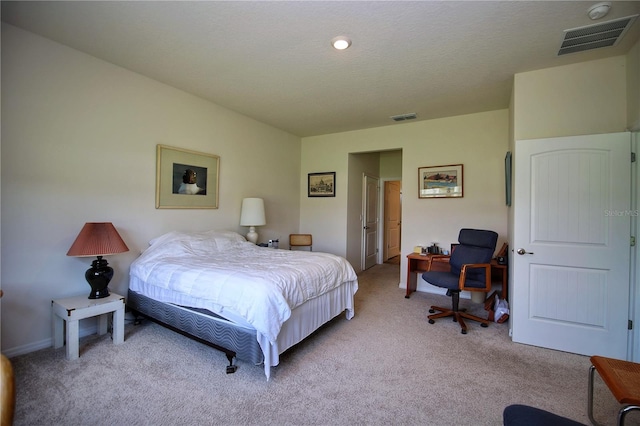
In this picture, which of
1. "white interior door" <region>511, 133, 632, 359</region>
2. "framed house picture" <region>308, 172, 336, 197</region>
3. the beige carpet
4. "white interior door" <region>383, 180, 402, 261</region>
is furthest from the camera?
"white interior door" <region>383, 180, 402, 261</region>

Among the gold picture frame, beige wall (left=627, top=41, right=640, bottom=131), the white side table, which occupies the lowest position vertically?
the white side table

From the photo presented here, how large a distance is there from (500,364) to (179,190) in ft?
12.4

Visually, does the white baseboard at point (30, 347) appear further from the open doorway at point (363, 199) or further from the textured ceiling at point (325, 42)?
the open doorway at point (363, 199)

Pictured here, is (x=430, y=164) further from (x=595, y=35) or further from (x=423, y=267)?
(x=595, y=35)

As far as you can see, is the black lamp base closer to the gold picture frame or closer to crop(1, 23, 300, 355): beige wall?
crop(1, 23, 300, 355): beige wall

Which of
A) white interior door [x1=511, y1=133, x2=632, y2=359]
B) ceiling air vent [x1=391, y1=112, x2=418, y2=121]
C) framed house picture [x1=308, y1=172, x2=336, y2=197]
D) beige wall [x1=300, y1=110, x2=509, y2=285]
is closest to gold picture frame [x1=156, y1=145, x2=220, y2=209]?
A: framed house picture [x1=308, y1=172, x2=336, y2=197]

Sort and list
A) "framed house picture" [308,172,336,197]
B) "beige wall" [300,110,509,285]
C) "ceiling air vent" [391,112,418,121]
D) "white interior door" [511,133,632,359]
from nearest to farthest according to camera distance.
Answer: "white interior door" [511,133,632,359]
"beige wall" [300,110,509,285]
"ceiling air vent" [391,112,418,121]
"framed house picture" [308,172,336,197]

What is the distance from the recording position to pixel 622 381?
137 cm

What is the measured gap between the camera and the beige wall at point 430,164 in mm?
4105

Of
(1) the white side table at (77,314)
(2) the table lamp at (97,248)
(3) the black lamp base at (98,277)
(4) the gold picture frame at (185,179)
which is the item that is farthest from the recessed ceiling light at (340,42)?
(1) the white side table at (77,314)

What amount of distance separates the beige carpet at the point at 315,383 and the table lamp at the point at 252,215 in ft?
5.62

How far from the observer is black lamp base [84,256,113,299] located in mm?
2594

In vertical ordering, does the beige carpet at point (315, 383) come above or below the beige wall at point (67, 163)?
below

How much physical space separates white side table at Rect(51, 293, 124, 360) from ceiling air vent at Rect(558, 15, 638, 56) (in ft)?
14.6
